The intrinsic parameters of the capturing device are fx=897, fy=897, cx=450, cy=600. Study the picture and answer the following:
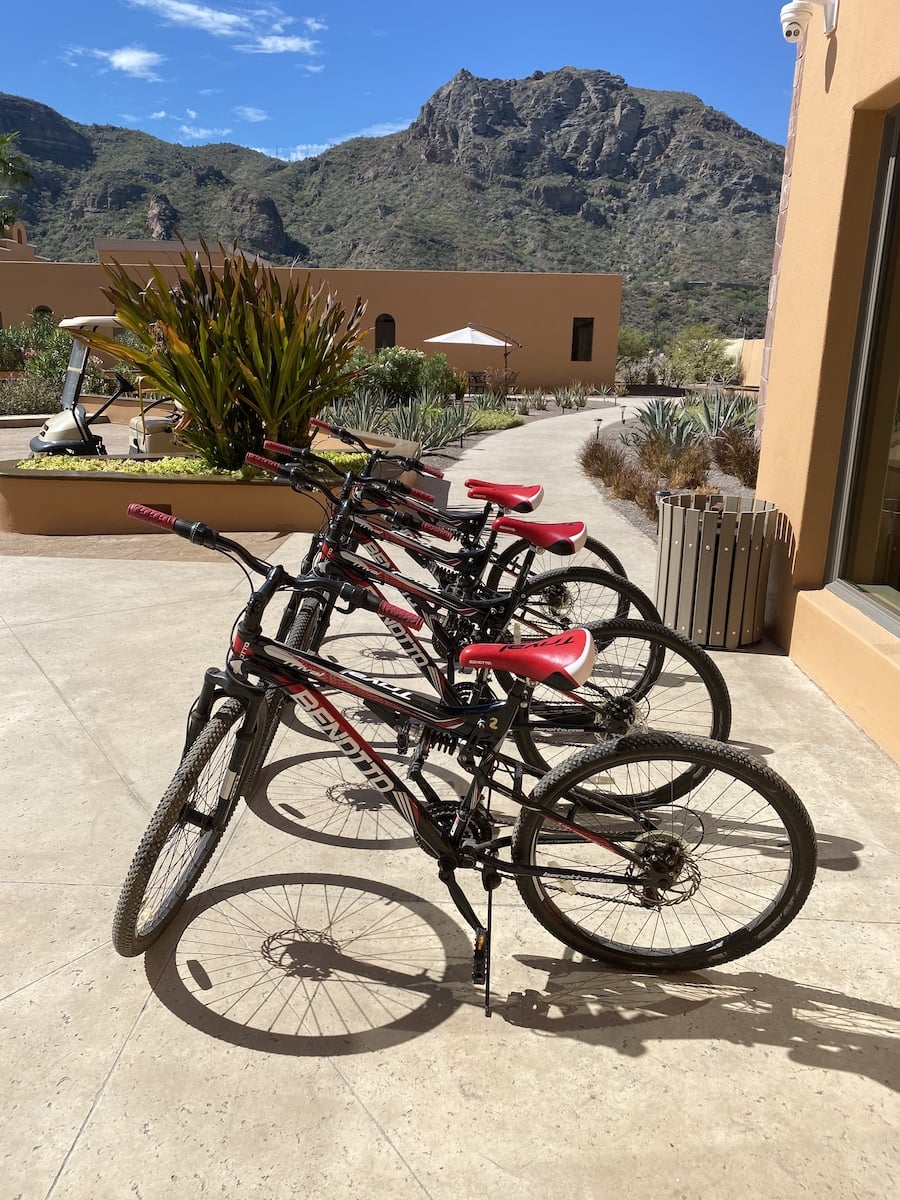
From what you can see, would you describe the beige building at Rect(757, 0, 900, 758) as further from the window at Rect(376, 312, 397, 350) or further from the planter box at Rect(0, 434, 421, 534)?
the window at Rect(376, 312, 397, 350)

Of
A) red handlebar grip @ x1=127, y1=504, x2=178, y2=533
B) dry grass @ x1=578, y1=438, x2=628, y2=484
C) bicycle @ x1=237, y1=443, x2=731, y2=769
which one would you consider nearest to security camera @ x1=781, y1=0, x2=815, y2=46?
bicycle @ x1=237, y1=443, x2=731, y2=769

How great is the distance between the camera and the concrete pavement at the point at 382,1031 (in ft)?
6.53

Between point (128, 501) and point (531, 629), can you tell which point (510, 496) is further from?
point (128, 501)

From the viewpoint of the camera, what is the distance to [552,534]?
3.65m

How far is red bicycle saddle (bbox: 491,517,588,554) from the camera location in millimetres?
3623

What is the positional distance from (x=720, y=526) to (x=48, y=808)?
3.67m

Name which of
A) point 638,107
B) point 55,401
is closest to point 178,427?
point 55,401

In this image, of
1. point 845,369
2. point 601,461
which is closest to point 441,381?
point 601,461

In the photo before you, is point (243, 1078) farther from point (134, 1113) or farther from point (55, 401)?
point (55, 401)

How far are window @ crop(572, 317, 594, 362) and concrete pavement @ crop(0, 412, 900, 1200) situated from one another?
2738 cm

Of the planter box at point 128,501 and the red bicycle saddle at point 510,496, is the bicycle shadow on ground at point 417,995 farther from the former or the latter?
the planter box at point 128,501

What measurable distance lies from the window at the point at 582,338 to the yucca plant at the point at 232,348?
2298cm

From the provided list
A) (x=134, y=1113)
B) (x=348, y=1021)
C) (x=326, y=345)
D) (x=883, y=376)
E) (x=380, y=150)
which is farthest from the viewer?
(x=380, y=150)

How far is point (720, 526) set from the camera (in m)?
5.05
